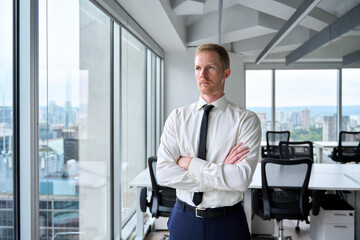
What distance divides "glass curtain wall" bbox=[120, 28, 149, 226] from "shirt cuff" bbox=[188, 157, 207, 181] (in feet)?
8.53

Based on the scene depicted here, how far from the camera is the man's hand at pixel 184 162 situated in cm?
153

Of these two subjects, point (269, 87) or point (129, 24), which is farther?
point (269, 87)

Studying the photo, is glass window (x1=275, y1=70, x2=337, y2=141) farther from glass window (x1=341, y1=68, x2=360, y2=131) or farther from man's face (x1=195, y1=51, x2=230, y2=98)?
man's face (x1=195, y1=51, x2=230, y2=98)

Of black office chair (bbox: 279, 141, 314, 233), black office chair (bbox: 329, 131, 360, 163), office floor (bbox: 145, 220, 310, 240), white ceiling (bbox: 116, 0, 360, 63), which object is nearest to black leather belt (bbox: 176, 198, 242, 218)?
white ceiling (bbox: 116, 0, 360, 63)

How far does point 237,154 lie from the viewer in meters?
1.47

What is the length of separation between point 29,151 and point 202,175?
1.03 meters

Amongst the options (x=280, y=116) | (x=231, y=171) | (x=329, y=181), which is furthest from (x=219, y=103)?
(x=280, y=116)

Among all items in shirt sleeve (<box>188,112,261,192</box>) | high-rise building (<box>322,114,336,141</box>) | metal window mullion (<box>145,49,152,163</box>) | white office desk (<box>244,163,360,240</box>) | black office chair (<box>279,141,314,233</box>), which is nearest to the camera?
shirt sleeve (<box>188,112,261,192</box>)

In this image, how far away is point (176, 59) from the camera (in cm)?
700

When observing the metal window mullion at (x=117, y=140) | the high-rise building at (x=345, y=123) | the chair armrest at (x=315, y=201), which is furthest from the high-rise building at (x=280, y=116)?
the metal window mullion at (x=117, y=140)

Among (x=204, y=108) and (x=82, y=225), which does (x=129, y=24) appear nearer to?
(x=82, y=225)

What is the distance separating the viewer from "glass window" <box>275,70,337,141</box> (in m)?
8.48

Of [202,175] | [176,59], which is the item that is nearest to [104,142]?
[202,175]

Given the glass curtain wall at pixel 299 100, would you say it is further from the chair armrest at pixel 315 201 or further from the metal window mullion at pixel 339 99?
the chair armrest at pixel 315 201
